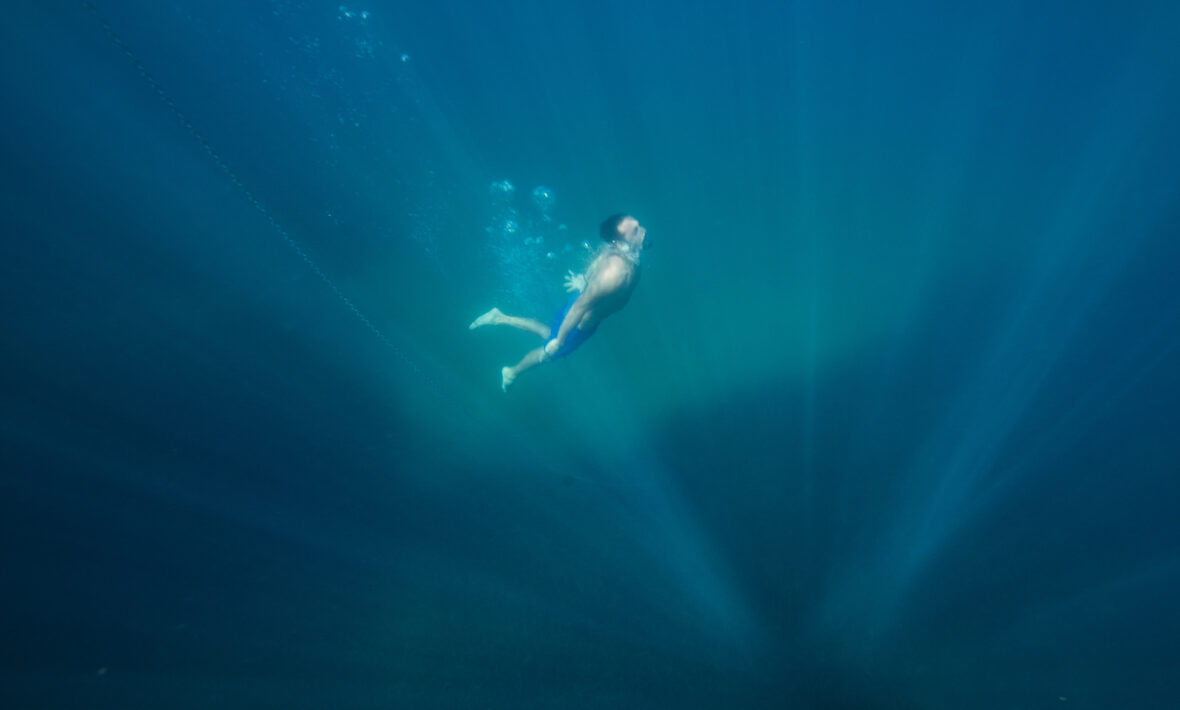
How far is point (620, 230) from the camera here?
487 cm

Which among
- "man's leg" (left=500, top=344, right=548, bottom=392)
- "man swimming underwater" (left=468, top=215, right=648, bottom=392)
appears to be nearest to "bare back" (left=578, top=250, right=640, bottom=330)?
"man swimming underwater" (left=468, top=215, right=648, bottom=392)

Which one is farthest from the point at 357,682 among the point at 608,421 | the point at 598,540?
the point at 608,421

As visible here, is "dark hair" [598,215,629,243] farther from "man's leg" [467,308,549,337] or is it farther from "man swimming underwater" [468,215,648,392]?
"man's leg" [467,308,549,337]

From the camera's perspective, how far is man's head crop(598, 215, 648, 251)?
16.0ft

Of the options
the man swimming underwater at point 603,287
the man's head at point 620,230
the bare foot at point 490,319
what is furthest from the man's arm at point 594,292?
the bare foot at point 490,319

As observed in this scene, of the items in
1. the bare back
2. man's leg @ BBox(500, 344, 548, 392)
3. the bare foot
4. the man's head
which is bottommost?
man's leg @ BBox(500, 344, 548, 392)

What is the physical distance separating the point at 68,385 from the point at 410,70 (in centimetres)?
719

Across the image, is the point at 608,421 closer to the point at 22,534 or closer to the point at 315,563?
the point at 315,563

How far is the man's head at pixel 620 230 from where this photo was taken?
4.88 metres

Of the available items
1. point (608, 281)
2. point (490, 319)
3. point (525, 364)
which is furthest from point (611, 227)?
point (490, 319)

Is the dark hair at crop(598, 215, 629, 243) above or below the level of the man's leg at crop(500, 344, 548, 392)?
above

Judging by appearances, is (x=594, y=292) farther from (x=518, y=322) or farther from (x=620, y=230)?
(x=518, y=322)

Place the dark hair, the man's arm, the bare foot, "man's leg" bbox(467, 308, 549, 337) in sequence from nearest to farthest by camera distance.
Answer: the dark hair → the man's arm → "man's leg" bbox(467, 308, 549, 337) → the bare foot

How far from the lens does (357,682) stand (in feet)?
33.0
